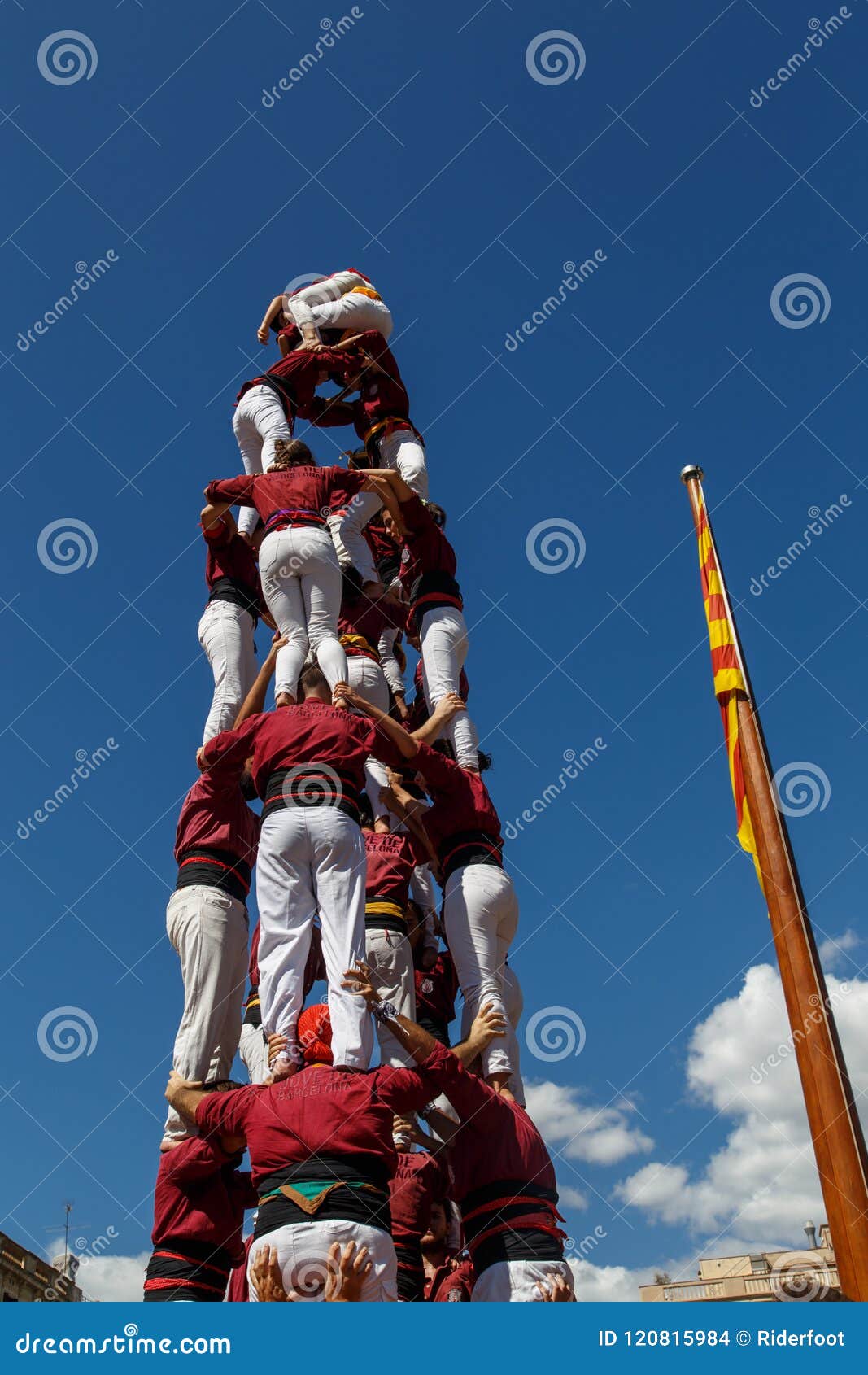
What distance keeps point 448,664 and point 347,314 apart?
4.89m

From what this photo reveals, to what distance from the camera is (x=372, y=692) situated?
10414mm

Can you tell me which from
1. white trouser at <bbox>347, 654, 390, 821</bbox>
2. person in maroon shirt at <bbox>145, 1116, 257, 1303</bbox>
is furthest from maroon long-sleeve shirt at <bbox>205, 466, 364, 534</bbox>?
person in maroon shirt at <bbox>145, 1116, 257, 1303</bbox>

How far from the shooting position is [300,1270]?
4988 mm

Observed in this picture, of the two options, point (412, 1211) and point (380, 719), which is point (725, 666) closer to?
point (380, 719)

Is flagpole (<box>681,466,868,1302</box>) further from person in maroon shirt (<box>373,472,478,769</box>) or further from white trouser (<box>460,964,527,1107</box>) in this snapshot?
person in maroon shirt (<box>373,472,478,769</box>)

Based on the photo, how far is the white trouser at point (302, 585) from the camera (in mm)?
8656

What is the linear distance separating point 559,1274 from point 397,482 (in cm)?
656

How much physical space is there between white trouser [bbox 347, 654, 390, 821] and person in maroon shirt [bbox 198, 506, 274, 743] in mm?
915

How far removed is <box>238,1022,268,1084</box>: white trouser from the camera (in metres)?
9.02

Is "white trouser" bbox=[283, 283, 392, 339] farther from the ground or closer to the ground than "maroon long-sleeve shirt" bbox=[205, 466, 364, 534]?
farther from the ground

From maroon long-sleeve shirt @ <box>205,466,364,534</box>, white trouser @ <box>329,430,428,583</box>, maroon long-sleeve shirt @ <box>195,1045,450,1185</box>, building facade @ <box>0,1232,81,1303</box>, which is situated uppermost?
white trouser @ <box>329,430,428,583</box>

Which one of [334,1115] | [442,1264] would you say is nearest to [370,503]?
[442,1264]

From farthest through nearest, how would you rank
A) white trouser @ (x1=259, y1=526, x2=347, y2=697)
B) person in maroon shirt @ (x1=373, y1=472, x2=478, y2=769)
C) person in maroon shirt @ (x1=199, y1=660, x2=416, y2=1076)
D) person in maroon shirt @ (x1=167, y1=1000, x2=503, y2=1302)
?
person in maroon shirt @ (x1=373, y1=472, x2=478, y2=769), white trouser @ (x1=259, y1=526, x2=347, y2=697), person in maroon shirt @ (x1=199, y1=660, x2=416, y2=1076), person in maroon shirt @ (x1=167, y1=1000, x2=503, y2=1302)
